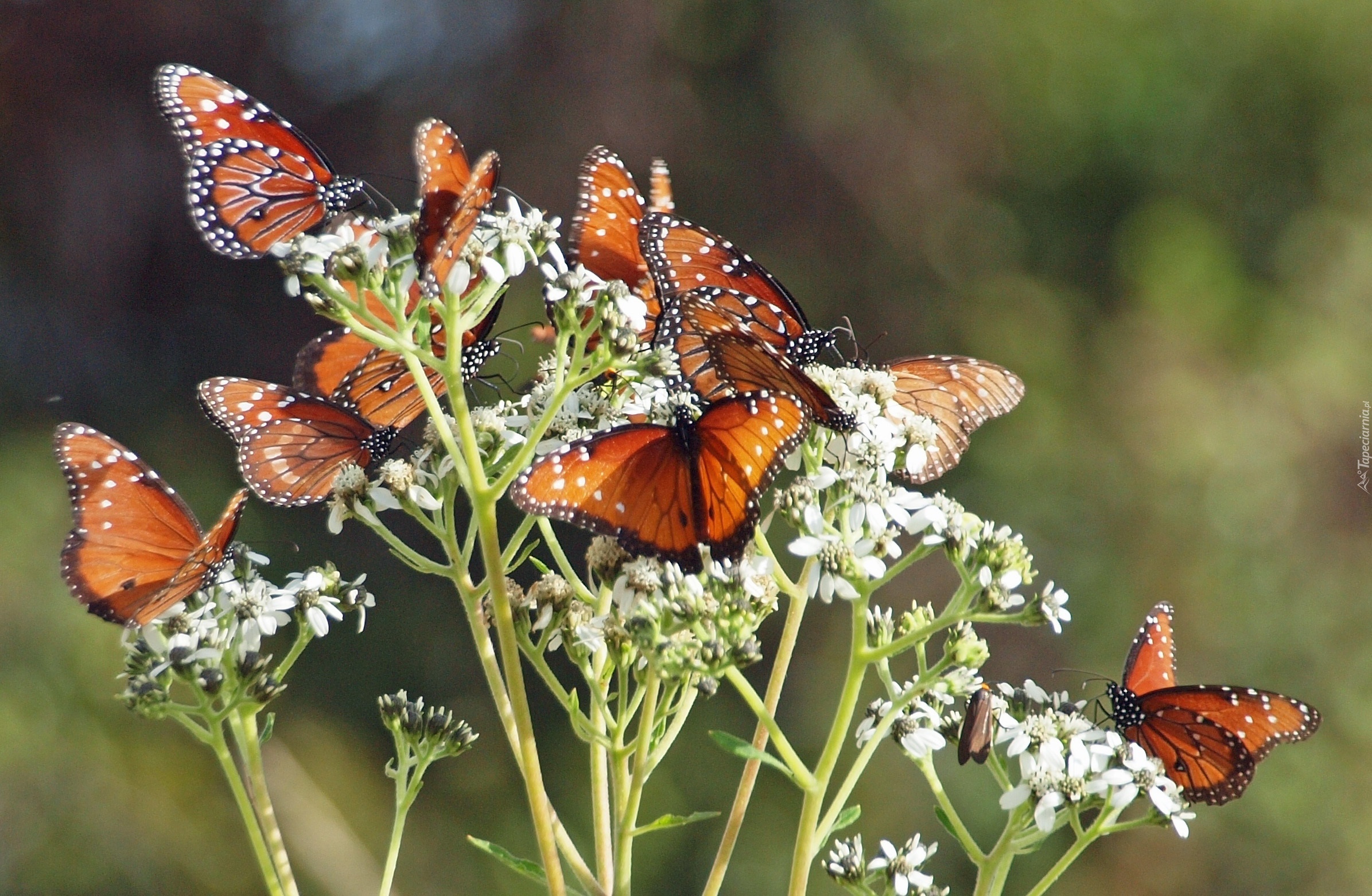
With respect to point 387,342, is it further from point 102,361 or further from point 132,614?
point 102,361

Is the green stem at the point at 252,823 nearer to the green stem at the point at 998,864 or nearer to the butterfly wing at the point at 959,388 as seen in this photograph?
the green stem at the point at 998,864

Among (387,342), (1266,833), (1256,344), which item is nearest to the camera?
(387,342)

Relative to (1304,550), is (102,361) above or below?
below

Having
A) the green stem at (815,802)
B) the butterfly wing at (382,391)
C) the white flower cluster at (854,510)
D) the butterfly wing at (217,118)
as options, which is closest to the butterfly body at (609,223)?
the butterfly wing at (382,391)

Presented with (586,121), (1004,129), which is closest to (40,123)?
(586,121)

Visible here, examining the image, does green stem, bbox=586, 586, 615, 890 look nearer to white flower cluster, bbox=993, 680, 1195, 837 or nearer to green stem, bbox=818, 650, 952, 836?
green stem, bbox=818, 650, 952, 836

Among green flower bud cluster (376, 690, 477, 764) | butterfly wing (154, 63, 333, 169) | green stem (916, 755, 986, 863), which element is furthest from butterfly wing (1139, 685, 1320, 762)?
butterfly wing (154, 63, 333, 169)

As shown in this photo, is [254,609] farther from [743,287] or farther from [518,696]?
[743,287]
